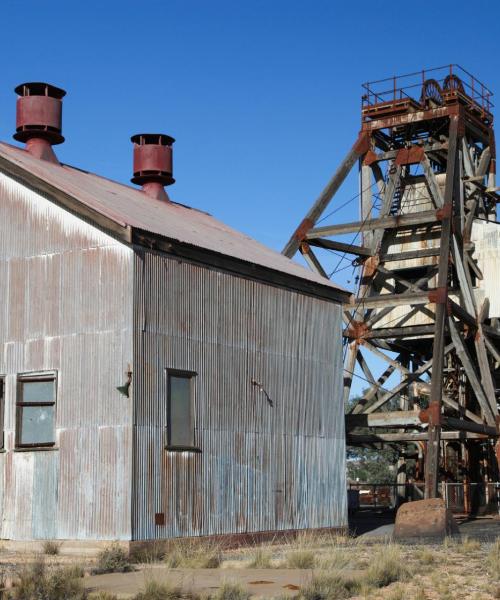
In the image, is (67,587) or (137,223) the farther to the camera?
(137,223)

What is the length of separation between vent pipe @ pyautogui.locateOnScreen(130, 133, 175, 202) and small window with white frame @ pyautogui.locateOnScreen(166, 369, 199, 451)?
890cm

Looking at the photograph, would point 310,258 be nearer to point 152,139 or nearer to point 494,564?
point 152,139

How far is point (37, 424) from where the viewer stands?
2217 cm

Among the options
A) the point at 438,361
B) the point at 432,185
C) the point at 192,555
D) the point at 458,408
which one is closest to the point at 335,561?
the point at 192,555

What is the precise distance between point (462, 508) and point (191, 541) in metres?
Result: 17.9

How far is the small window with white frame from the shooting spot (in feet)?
71.7

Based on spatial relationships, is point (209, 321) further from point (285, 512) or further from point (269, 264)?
point (285, 512)

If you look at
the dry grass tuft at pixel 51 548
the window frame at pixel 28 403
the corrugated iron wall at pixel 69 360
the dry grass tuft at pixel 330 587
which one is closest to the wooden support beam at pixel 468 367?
the corrugated iron wall at pixel 69 360

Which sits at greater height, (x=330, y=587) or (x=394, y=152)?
(x=394, y=152)

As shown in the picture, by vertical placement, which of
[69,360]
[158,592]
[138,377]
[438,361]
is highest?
[438,361]

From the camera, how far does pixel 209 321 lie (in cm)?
2334

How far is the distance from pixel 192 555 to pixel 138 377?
148 inches

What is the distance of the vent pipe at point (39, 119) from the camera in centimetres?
2677

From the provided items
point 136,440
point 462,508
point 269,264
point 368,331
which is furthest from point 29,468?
point 462,508
